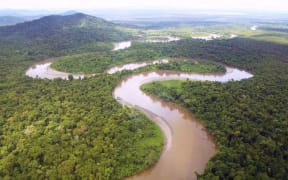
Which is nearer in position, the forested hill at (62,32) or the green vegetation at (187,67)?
the green vegetation at (187,67)

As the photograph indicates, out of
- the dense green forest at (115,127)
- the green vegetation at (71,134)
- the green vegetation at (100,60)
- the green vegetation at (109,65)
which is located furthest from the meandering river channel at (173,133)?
the green vegetation at (100,60)

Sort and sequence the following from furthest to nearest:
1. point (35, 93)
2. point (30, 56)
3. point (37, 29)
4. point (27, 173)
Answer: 1. point (37, 29)
2. point (30, 56)
3. point (35, 93)
4. point (27, 173)

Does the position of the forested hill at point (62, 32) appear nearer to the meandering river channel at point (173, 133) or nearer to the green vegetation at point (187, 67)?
the green vegetation at point (187, 67)

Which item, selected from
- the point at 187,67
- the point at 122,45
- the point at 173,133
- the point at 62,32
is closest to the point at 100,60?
the point at 187,67

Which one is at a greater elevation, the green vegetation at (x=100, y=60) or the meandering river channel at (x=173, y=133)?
the green vegetation at (x=100, y=60)

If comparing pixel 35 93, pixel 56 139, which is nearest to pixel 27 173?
pixel 56 139

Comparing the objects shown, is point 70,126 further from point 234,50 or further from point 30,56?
point 234,50
